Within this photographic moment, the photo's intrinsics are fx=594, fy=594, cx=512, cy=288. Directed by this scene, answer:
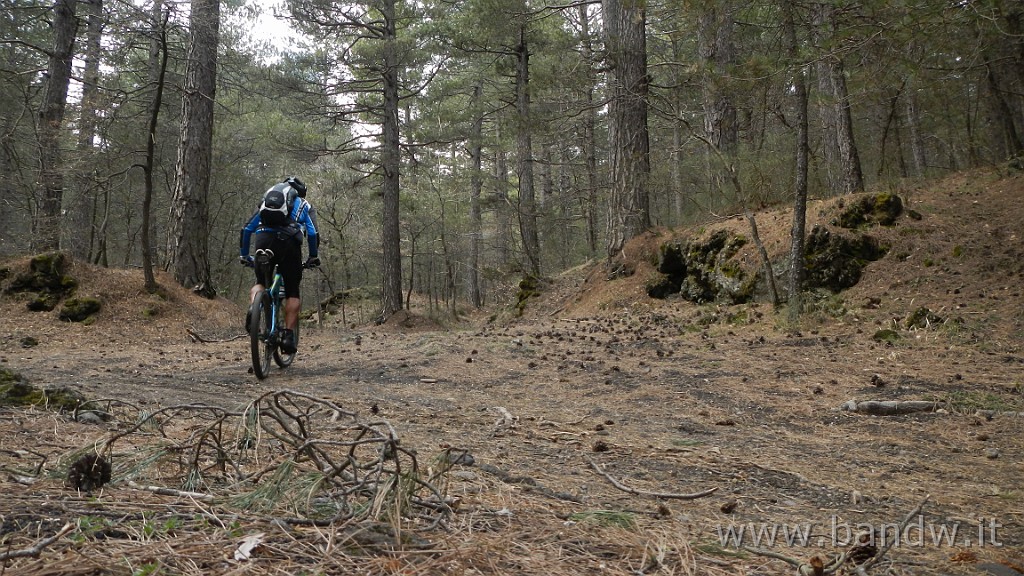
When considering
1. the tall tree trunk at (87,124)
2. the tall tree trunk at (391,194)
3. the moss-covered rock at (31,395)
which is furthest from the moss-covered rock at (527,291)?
the moss-covered rock at (31,395)

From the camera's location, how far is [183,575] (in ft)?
3.95

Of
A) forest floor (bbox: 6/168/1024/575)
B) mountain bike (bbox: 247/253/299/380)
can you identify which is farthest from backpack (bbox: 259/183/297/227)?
forest floor (bbox: 6/168/1024/575)

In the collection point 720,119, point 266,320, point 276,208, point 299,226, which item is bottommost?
point 266,320

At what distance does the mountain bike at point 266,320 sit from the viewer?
17.7ft

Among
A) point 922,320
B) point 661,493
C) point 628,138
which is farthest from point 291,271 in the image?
point 628,138

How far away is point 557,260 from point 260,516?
21.6m

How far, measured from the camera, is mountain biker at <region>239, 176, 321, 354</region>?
5.66 m

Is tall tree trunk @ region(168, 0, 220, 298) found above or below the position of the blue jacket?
above

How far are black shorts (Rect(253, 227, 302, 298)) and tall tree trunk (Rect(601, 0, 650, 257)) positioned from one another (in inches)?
272

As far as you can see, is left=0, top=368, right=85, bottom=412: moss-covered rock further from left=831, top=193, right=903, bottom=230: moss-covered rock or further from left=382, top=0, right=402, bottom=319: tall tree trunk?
left=382, top=0, right=402, bottom=319: tall tree trunk

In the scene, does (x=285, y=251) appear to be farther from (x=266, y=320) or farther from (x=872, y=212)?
(x=872, y=212)

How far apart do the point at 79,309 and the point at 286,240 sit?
6.27 m

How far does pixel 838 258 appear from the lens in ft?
25.1

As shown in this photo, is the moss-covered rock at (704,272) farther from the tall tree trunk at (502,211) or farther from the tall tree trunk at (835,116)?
the tall tree trunk at (502,211)
